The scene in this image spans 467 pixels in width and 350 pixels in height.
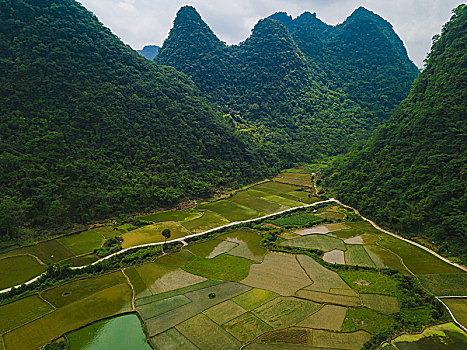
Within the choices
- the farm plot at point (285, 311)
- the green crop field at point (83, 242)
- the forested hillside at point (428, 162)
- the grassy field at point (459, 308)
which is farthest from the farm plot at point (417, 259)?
the green crop field at point (83, 242)

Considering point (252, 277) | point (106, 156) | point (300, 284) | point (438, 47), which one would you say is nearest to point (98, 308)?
point (252, 277)

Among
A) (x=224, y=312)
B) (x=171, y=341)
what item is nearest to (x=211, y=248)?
(x=224, y=312)

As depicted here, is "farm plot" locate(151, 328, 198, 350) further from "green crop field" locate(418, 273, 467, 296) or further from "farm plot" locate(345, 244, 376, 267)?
"green crop field" locate(418, 273, 467, 296)

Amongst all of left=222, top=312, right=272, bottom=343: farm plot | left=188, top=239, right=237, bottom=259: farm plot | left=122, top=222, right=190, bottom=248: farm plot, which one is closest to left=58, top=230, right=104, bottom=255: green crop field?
left=122, top=222, right=190, bottom=248: farm plot

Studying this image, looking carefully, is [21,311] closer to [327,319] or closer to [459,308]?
[327,319]

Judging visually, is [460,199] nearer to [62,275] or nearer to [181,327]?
[181,327]

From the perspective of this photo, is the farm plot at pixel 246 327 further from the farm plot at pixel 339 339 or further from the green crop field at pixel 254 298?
the farm plot at pixel 339 339

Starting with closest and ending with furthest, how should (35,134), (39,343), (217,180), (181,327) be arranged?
(39,343), (181,327), (35,134), (217,180)
